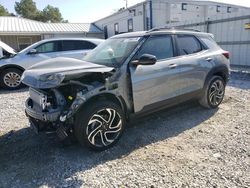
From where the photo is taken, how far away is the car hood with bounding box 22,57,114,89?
10.6 feet

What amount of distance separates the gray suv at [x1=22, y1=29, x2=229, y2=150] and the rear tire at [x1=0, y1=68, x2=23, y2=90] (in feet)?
16.1

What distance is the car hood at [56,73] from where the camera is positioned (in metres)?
3.22

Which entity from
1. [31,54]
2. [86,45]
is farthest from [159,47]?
[31,54]

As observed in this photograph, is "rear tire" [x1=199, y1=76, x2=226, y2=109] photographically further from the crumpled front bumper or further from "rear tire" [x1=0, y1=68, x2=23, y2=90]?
"rear tire" [x1=0, y1=68, x2=23, y2=90]

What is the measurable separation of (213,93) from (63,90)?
3388mm

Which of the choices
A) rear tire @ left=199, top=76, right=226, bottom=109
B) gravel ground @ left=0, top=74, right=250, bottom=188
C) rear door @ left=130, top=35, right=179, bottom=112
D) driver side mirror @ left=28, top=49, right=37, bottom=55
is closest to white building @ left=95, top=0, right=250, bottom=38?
driver side mirror @ left=28, top=49, right=37, bottom=55

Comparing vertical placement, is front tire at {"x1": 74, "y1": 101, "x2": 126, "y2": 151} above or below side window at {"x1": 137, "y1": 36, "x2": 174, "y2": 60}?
below

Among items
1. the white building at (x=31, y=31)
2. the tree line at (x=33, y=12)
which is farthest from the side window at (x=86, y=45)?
the tree line at (x=33, y=12)

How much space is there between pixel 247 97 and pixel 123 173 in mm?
4703

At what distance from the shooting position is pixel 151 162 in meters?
3.35

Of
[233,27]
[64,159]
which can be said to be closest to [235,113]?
[64,159]

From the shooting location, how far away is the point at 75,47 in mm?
9211

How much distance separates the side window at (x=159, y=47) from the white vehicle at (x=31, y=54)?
4581 millimetres

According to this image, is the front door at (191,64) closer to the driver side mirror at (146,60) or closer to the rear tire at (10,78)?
the driver side mirror at (146,60)
